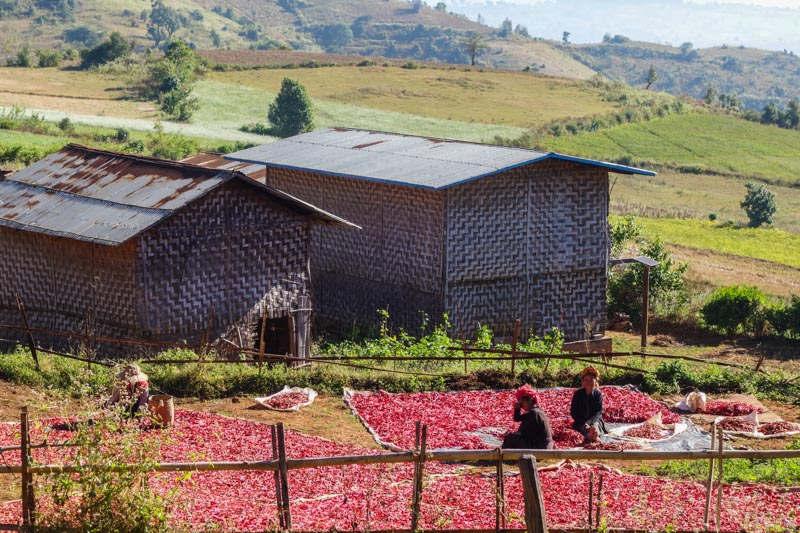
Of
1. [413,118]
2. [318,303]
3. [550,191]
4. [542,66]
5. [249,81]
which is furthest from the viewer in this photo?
[542,66]

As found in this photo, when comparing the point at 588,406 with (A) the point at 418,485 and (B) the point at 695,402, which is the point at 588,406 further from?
(A) the point at 418,485

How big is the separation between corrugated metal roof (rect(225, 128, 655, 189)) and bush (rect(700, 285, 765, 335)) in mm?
3859

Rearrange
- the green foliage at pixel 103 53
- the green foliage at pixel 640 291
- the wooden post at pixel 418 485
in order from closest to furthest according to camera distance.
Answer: the wooden post at pixel 418 485 < the green foliage at pixel 640 291 < the green foliage at pixel 103 53

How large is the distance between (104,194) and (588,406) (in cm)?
974

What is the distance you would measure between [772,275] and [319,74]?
54661 mm

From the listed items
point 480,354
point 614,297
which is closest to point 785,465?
point 480,354

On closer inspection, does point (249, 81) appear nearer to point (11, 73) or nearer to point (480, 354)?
point (11, 73)

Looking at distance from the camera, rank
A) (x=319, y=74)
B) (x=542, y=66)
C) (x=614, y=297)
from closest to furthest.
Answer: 1. (x=614, y=297)
2. (x=319, y=74)
3. (x=542, y=66)

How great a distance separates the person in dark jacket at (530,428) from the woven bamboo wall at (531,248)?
896cm

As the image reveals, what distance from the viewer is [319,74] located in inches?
3438

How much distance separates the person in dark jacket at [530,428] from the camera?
1301cm

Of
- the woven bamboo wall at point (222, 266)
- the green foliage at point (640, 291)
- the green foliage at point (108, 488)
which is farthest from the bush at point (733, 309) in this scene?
the green foliage at point (108, 488)

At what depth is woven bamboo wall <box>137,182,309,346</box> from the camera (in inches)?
721

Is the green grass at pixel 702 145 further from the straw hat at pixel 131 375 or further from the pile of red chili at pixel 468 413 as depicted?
the straw hat at pixel 131 375
